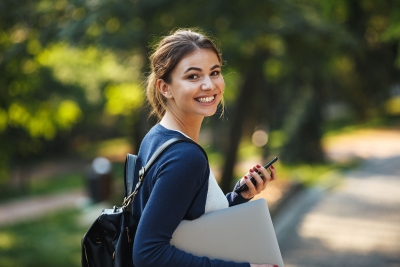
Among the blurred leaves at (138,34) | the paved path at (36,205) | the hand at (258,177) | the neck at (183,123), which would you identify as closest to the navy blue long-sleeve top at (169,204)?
the neck at (183,123)

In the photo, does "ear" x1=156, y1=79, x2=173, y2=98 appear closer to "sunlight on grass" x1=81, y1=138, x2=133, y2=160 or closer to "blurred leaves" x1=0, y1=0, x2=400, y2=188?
"blurred leaves" x1=0, y1=0, x2=400, y2=188

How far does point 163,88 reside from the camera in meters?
1.92

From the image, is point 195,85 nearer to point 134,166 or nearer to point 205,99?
point 205,99

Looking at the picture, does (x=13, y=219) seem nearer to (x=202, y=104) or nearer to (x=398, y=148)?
(x=398, y=148)

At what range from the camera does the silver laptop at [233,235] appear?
1.74 m

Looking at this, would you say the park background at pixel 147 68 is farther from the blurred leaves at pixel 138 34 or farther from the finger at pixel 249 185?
the finger at pixel 249 185

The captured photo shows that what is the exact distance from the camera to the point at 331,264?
6570mm

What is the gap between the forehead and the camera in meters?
1.84

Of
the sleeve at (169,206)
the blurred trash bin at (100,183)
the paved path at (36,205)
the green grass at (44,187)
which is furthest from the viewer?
the green grass at (44,187)

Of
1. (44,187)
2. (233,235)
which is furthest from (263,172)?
(44,187)

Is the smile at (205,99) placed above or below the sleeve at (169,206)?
above

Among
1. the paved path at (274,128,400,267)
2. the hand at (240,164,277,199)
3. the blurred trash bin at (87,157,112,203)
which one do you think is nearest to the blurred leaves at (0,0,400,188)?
the paved path at (274,128,400,267)

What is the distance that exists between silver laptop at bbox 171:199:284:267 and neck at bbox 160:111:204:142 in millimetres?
299

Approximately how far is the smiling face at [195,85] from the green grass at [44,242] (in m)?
8.80
